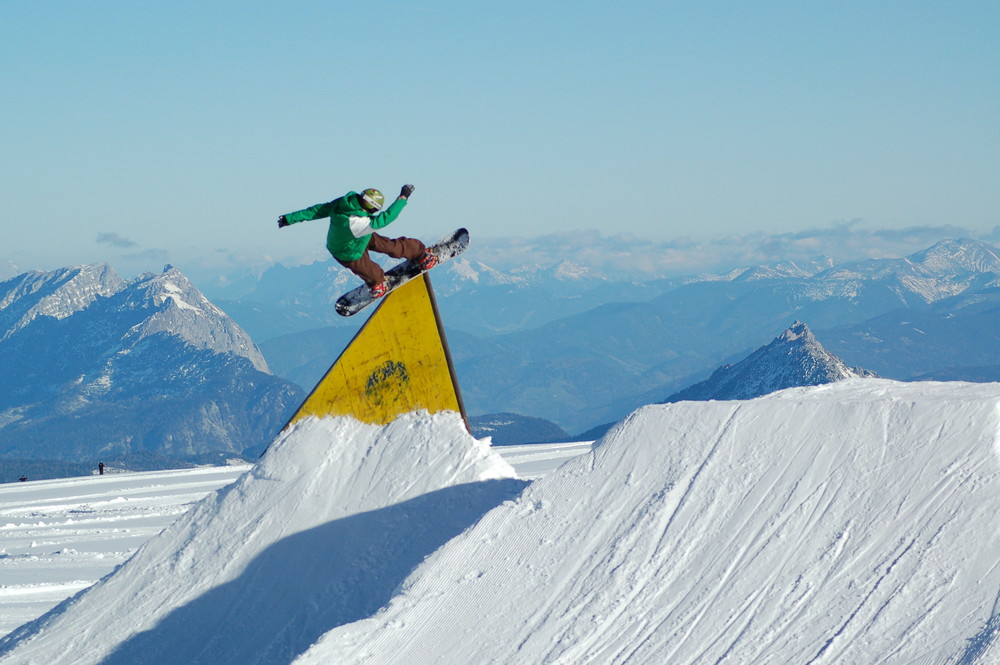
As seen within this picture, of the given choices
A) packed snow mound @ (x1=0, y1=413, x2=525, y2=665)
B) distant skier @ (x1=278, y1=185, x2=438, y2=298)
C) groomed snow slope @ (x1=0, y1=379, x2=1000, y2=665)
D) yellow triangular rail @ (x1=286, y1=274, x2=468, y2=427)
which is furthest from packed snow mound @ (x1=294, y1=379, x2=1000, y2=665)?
distant skier @ (x1=278, y1=185, x2=438, y2=298)

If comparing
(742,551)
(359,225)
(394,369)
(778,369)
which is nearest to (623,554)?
(742,551)

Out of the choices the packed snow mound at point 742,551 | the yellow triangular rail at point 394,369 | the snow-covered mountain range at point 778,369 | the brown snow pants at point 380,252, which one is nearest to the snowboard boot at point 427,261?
the brown snow pants at point 380,252

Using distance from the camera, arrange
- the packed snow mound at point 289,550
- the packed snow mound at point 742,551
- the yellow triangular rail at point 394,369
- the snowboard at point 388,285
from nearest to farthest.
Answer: the packed snow mound at point 742,551, the packed snow mound at point 289,550, the yellow triangular rail at point 394,369, the snowboard at point 388,285

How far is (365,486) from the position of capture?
438 inches

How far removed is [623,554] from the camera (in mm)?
8391

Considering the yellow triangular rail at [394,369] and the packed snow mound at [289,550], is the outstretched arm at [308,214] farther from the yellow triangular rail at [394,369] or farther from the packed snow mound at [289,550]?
the packed snow mound at [289,550]

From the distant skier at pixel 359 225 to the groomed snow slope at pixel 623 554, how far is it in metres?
2.02

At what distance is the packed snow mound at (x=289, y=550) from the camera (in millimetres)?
10172

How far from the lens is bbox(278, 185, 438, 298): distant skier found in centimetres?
1105

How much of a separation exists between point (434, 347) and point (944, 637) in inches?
Result: 258

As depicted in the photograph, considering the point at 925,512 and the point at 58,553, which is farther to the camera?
the point at 58,553

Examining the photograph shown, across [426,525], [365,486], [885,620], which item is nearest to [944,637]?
[885,620]

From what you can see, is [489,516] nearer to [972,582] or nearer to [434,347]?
[434,347]

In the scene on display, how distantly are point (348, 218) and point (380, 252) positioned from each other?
32.0 inches
